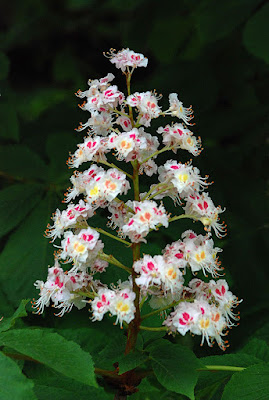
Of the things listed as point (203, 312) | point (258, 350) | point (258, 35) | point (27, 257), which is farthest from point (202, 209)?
point (258, 35)

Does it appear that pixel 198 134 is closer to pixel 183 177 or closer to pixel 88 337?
pixel 88 337

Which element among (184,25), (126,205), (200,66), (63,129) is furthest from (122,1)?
(126,205)

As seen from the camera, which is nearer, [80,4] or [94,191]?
[94,191]

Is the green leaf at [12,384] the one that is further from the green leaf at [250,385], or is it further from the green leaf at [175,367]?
the green leaf at [250,385]

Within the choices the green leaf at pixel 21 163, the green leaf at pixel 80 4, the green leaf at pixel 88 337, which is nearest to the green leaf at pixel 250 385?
the green leaf at pixel 88 337

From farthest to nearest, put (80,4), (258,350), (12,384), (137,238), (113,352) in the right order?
1. (80,4)
2. (258,350)
3. (113,352)
4. (137,238)
5. (12,384)

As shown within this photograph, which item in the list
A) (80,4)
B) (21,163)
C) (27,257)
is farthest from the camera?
(80,4)
